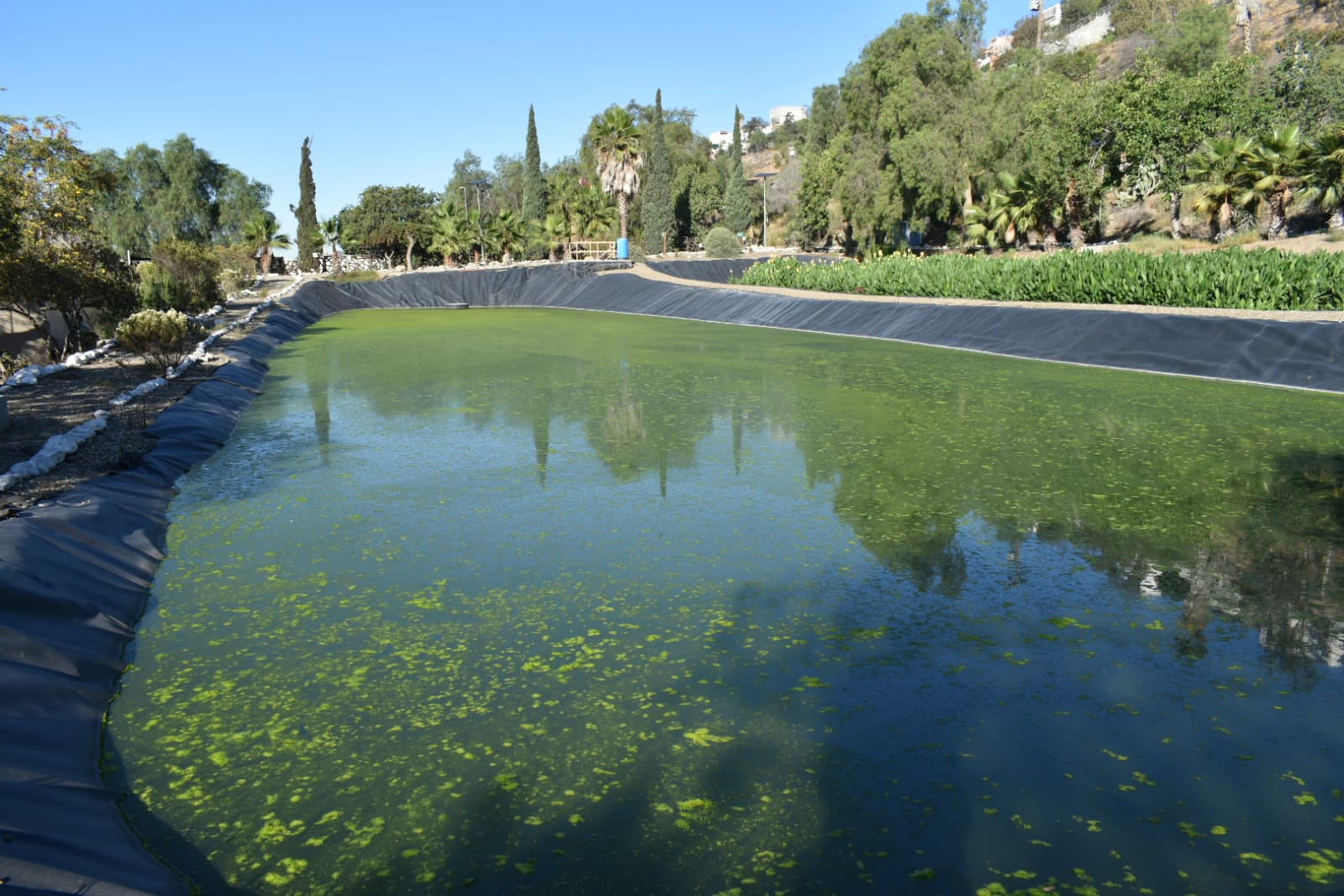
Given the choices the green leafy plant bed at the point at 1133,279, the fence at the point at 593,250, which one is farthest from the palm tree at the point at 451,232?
the green leafy plant bed at the point at 1133,279

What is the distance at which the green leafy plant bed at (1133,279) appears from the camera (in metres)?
15.3

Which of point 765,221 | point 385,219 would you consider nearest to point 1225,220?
point 765,221

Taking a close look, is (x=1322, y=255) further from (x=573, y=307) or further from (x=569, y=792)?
(x=573, y=307)

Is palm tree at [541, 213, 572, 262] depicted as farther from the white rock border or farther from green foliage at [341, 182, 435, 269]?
the white rock border

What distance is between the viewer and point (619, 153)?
47.4 metres

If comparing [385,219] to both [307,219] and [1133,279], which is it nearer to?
[307,219]

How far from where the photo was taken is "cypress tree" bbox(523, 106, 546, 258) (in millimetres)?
50812

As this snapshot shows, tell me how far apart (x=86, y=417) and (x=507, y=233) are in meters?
39.3

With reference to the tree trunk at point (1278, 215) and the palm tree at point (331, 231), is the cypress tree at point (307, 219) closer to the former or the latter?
the palm tree at point (331, 231)

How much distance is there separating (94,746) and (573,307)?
2981 cm

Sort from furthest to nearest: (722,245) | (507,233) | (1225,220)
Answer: (507,233) < (722,245) < (1225,220)

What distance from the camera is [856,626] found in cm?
544

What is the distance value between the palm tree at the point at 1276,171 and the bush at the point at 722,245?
78.1ft

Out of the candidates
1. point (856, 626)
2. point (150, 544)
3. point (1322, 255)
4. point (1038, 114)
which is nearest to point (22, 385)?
point (150, 544)
